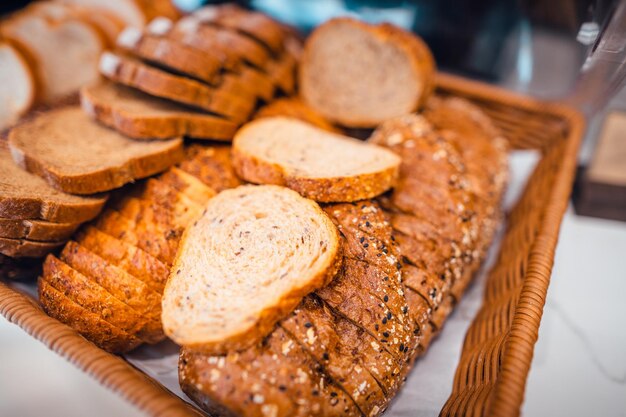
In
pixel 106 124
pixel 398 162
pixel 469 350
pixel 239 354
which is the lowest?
pixel 469 350

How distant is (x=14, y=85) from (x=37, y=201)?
173 centimetres

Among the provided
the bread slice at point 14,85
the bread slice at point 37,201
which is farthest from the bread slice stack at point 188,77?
the bread slice at point 14,85

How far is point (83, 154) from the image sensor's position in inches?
93.0

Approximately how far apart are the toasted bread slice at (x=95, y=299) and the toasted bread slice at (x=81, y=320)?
0.07 ft

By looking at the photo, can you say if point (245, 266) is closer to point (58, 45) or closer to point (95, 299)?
point (95, 299)

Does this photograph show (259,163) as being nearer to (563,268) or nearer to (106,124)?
(106,124)

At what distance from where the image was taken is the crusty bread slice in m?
2.03

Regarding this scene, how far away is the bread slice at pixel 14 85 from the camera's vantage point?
3131 millimetres

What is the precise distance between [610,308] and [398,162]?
166 centimetres

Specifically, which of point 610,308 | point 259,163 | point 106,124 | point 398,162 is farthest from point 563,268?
point 106,124

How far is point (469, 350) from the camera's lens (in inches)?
89.2

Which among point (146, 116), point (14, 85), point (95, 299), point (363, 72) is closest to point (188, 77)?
point (146, 116)

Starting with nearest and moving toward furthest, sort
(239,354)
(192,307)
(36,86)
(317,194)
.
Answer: (239,354), (192,307), (317,194), (36,86)

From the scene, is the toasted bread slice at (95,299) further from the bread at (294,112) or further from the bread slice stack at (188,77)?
the bread at (294,112)
